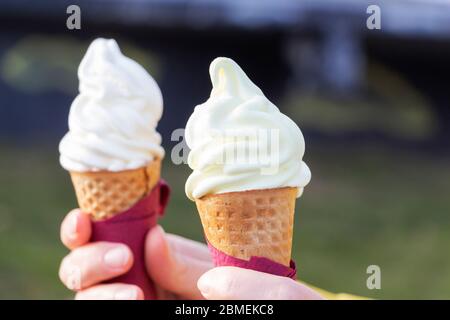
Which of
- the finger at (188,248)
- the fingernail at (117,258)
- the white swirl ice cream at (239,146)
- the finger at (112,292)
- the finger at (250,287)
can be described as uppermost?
the white swirl ice cream at (239,146)

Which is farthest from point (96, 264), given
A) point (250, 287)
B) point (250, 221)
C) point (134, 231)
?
point (250, 287)

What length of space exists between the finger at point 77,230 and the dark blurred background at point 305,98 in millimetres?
3681

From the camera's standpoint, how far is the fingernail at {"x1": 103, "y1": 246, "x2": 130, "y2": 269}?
2.25 metres

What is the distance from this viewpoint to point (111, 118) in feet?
7.63

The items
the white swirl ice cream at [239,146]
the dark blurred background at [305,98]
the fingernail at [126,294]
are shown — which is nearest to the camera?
the white swirl ice cream at [239,146]

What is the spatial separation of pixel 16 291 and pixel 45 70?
13.8ft

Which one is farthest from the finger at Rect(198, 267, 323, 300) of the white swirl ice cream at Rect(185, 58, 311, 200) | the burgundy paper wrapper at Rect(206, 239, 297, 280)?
the white swirl ice cream at Rect(185, 58, 311, 200)

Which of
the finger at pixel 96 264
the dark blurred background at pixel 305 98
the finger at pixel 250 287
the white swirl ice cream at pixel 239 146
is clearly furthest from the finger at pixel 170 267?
the dark blurred background at pixel 305 98

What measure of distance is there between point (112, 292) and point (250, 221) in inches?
26.2

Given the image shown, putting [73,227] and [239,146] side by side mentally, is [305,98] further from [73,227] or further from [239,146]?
[239,146]

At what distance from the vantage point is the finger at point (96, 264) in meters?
2.25

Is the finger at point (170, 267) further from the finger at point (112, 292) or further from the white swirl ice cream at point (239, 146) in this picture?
the white swirl ice cream at point (239, 146)

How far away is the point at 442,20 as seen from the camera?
9008mm
